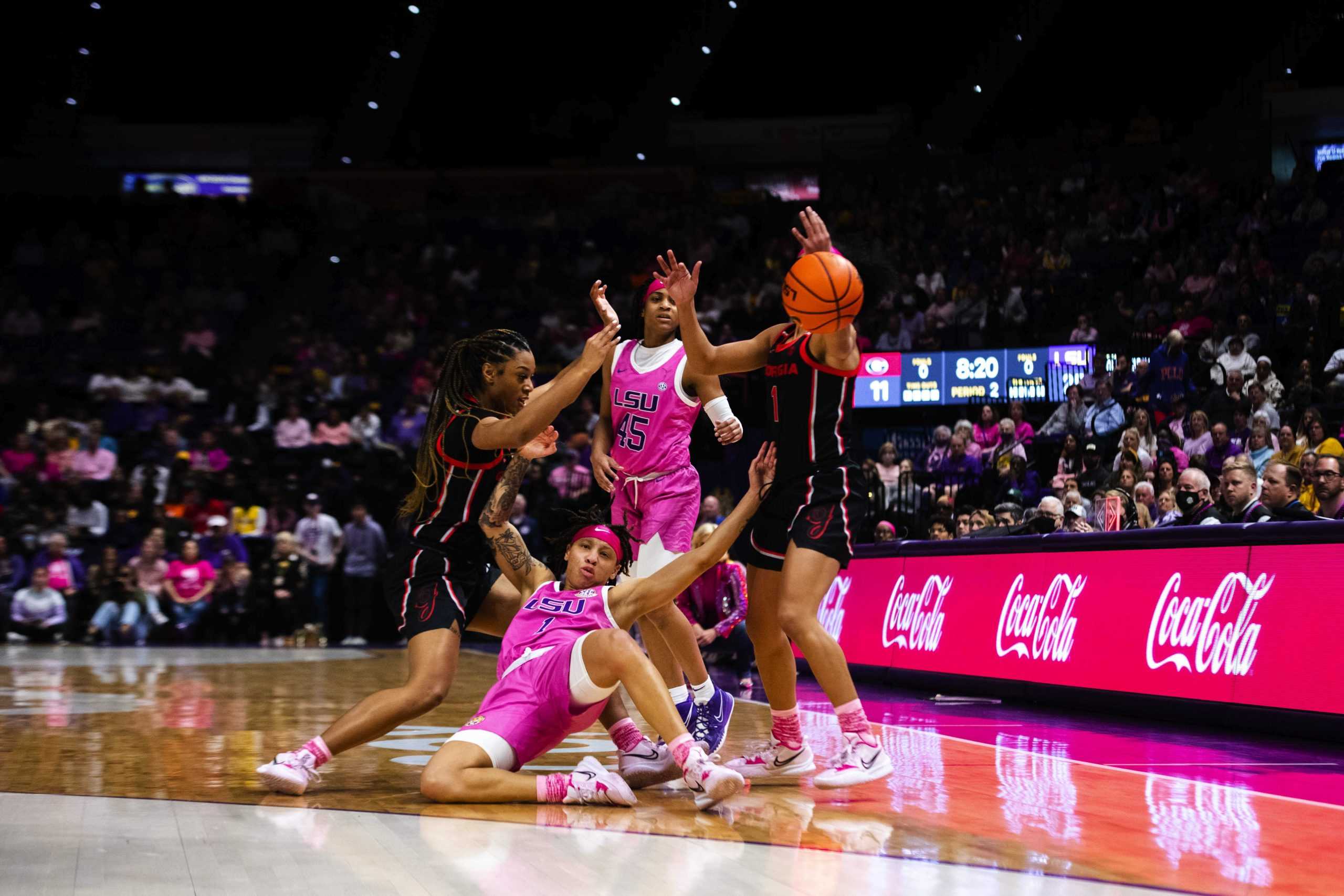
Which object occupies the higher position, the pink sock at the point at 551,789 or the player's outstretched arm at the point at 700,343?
the player's outstretched arm at the point at 700,343

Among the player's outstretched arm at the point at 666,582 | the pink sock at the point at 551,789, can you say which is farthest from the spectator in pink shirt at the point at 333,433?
the pink sock at the point at 551,789

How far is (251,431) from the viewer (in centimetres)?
1758

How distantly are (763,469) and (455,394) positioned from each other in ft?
3.97

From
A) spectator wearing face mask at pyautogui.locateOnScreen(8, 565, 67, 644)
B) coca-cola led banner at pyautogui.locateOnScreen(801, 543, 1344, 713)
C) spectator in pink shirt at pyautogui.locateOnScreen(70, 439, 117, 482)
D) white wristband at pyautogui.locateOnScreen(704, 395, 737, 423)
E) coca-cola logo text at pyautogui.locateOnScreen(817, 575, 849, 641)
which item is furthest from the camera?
spectator in pink shirt at pyautogui.locateOnScreen(70, 439, 117, 482)

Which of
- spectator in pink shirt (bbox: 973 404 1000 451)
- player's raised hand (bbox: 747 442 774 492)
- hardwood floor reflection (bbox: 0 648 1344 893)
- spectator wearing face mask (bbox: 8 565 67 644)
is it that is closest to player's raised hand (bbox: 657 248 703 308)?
player's raised hand (bbox: 747 442 774 492)

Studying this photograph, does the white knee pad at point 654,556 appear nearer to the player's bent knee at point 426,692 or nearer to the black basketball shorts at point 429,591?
the black basketball shorts at point 429,591

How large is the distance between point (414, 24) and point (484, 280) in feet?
18.9

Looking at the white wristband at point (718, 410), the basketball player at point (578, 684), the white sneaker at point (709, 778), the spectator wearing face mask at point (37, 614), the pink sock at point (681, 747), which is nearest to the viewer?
the white sneaker at point (709, 778)

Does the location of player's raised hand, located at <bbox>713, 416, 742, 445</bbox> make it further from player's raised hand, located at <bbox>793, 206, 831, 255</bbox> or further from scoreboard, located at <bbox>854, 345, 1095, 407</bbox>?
scoreboard, located at <bbox>854, 345, 1095, 407</bbox>

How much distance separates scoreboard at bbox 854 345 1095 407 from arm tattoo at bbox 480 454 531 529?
406 inches

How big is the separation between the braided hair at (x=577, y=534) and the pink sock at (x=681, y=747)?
0.78 m

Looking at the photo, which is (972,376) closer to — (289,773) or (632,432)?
(632,432)

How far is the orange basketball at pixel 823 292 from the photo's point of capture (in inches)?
181

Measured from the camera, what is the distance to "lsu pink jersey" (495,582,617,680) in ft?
15.0
